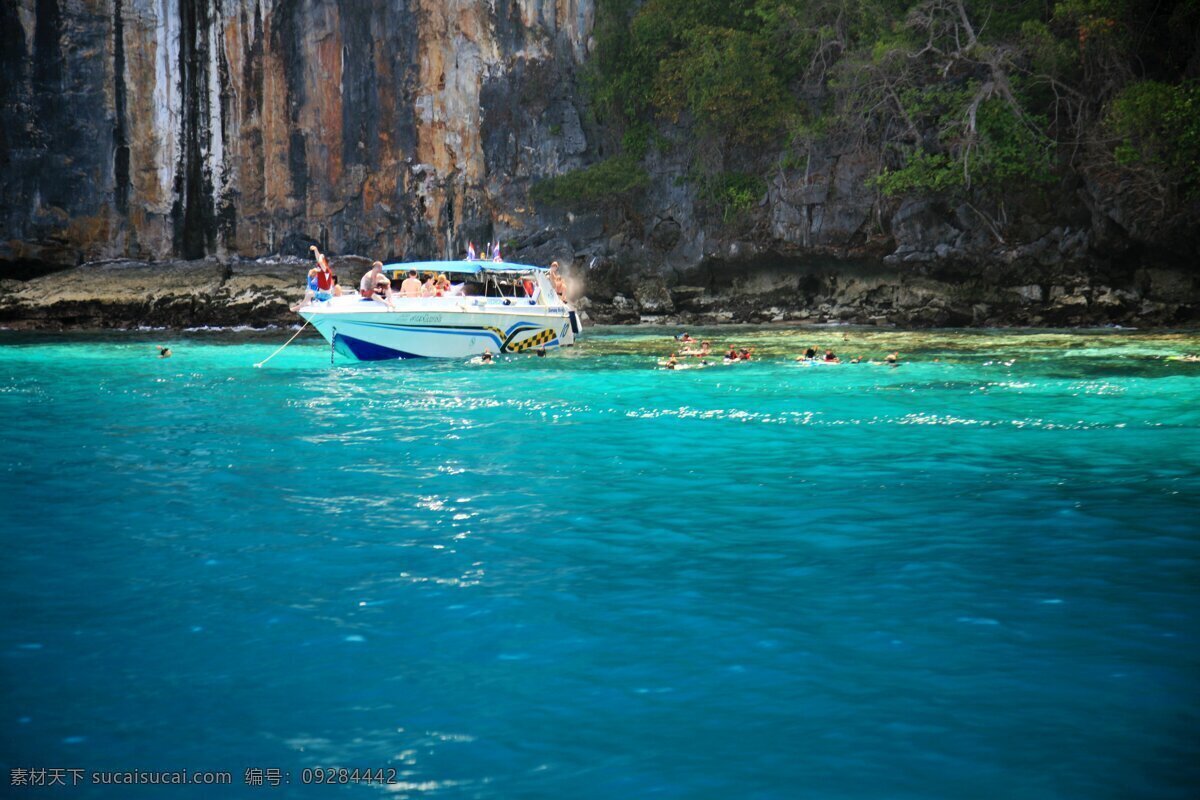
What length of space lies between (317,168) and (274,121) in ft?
7.54

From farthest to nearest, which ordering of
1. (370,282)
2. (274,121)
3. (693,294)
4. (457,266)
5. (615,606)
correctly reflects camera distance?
(274,121), (693,294), (457,266), (370,282), (615,606)

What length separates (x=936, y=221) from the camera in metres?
34.0

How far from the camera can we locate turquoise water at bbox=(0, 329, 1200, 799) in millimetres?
4109

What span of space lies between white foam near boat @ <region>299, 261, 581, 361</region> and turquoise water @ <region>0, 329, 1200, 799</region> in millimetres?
8589

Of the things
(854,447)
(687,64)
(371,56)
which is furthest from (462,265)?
(371,56)

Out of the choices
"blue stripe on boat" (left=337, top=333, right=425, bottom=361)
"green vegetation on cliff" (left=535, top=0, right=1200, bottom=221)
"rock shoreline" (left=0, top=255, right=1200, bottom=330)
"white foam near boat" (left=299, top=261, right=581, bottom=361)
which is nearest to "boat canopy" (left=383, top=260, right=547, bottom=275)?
"white foam near boat" (left=299, top=261, right=581, bottom=361)

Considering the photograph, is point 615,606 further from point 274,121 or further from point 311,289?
point 274,121

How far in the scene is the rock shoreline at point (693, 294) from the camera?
3288 cm

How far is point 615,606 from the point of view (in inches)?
230

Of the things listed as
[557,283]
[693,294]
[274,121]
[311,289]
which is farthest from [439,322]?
[274,121]

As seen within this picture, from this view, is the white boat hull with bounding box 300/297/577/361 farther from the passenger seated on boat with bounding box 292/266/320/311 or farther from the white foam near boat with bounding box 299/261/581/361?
the passenger seated on boat with bounding box 292/266/320/311

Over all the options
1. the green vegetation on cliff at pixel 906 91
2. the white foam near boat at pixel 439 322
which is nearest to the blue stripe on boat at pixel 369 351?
the white foam near boat at pixel 439 322

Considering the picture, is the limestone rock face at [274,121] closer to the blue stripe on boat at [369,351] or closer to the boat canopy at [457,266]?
the boat canopy at [457,266]

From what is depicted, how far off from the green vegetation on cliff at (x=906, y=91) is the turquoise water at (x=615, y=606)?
1801 cm
